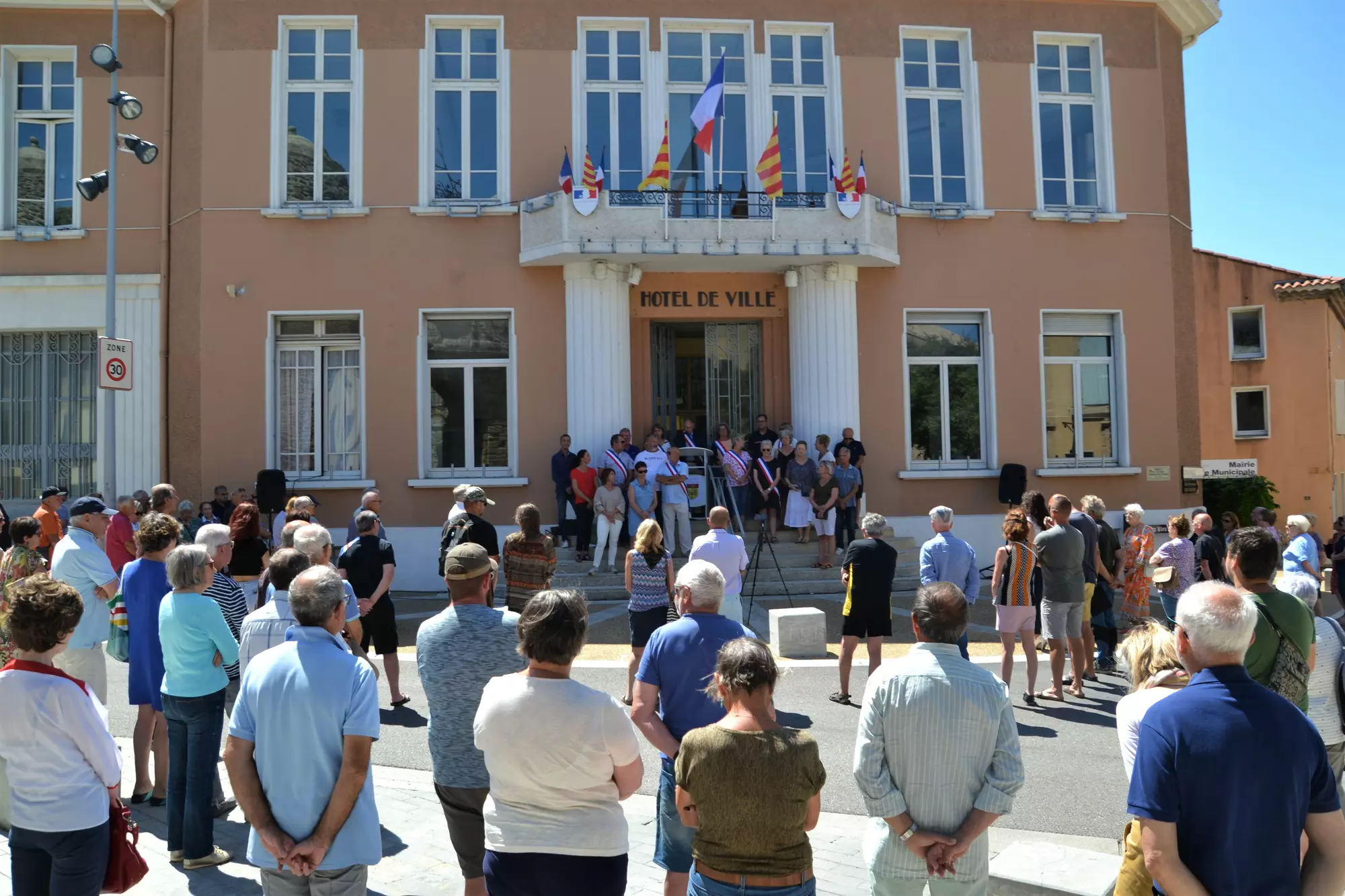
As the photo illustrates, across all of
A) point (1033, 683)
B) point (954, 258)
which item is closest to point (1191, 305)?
point (954, 258)

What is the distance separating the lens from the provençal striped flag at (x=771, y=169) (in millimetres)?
15930

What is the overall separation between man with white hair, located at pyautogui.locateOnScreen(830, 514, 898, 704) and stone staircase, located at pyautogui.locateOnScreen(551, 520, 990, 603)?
207 inches

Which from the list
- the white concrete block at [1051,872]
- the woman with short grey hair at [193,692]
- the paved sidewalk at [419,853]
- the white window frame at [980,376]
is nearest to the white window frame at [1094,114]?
the white window frame at [980,376]

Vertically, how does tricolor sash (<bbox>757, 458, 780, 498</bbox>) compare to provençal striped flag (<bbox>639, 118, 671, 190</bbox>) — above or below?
below

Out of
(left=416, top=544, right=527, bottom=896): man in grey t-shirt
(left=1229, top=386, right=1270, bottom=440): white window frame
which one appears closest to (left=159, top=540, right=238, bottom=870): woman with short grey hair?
(left=416, top=544, right=527, bottom=896): man in grey t-shirt

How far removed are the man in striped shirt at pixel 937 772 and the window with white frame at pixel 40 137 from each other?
708 inches

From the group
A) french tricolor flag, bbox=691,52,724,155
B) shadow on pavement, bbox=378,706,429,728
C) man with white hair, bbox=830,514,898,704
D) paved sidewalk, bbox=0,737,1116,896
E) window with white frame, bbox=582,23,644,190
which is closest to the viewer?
paved sidewalk, bbox=0,737,1116,896

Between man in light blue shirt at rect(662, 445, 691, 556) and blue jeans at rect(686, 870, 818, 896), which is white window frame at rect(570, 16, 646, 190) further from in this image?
blue jeans at rect(686, 870, 818, 896)

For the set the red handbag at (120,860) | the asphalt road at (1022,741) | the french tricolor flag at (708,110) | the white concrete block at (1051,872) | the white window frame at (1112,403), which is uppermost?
the french tricolor flag at (708,110)

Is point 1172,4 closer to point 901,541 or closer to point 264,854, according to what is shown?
point 901,541

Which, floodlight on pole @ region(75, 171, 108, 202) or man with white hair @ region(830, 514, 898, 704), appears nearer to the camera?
man with white hair @ region(830, 514, 898, 704)

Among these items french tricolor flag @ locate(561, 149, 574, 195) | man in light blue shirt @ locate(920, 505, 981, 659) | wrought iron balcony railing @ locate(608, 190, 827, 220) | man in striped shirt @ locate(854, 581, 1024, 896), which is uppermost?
french tricolor flag @ locate(561, 149, 574, 195)

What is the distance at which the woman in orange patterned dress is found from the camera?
10.5 meters

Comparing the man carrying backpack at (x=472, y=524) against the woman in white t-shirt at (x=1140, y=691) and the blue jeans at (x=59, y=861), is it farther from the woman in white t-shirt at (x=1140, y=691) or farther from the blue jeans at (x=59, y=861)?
the woman in white t-shirt at (x=1140, y=691)
